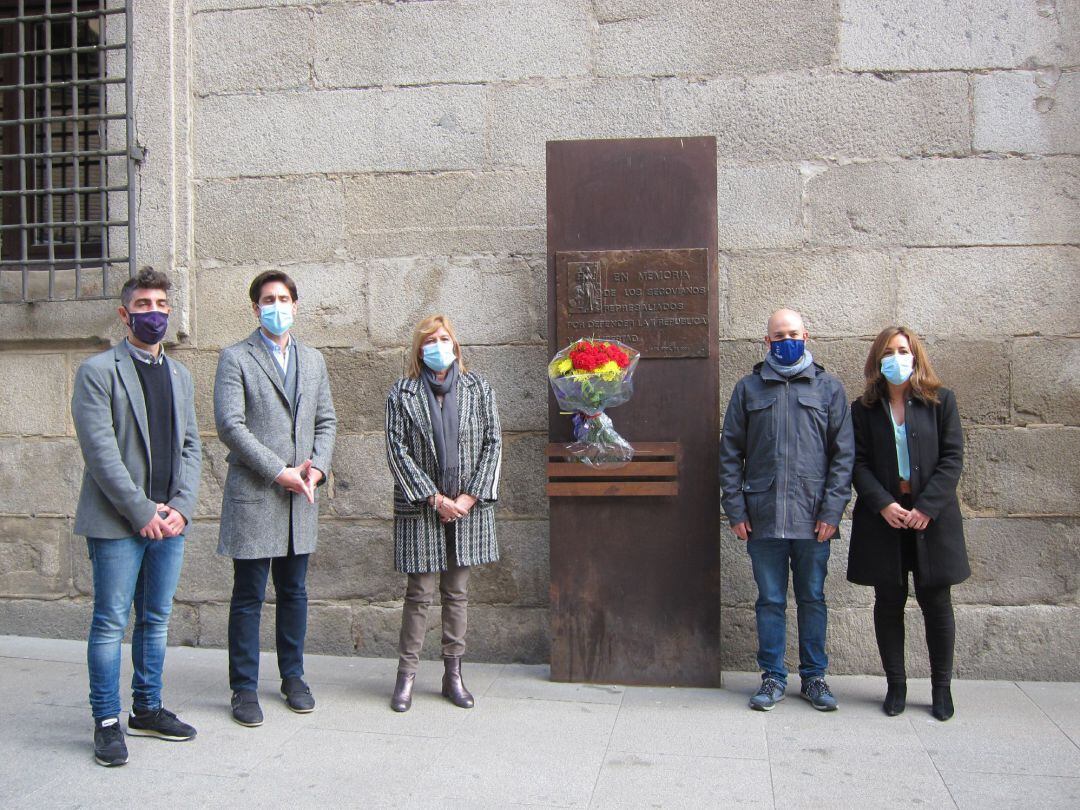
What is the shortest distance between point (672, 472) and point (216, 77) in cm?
341

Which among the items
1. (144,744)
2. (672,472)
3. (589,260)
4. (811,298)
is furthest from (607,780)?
(811,298)

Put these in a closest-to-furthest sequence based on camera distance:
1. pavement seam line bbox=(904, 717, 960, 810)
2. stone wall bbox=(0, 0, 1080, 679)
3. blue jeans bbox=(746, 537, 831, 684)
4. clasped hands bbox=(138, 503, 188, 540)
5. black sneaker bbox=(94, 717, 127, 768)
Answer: pavement seam line bbox=(904, 717, 960, 810)
black sneaker bbox=(94, 717, 127, 768)
clasped hands bbox=(138, 503, 188, 540)
blue jeans bbox=(746, 537, 831, 684)
stone wall bbox=(0, 0, 1080, 679)

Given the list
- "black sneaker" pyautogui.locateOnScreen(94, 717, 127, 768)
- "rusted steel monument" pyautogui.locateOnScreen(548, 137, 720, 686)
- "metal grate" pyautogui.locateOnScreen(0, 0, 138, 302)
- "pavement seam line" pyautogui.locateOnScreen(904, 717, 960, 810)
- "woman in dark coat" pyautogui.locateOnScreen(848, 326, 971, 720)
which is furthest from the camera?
"metal grate" pyautogui.locateOnScreen(0, 0, 138, 302)

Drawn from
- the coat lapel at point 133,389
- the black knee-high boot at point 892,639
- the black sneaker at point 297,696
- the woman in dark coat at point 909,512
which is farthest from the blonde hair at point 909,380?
the coat lapel at point 133,389

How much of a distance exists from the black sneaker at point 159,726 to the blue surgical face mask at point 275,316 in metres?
1.67

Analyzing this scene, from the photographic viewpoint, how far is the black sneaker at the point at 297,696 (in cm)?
442

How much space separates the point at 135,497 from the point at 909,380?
10.8 ft

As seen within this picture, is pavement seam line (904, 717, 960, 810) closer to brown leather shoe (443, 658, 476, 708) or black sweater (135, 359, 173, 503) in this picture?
brown leather shoe (443, 658, 476, 708)

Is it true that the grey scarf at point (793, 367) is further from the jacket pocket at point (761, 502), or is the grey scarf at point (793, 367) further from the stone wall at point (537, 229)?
the stone wall at point (537, 229)

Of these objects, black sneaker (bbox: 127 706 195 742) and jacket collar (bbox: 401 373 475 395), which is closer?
black sneaker (bbox: 127 706 195 742)

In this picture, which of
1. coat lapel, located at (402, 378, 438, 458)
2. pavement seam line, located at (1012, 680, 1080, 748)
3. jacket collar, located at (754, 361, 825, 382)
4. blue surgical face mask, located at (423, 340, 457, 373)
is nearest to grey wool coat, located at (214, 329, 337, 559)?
coat lapel, located at (402, 378, 438, 458)

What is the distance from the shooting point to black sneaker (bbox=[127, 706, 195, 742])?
404 centimetres

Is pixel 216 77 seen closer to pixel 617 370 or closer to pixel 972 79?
pixel 617 370

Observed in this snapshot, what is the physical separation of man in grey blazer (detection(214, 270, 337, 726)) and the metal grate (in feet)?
5.64
